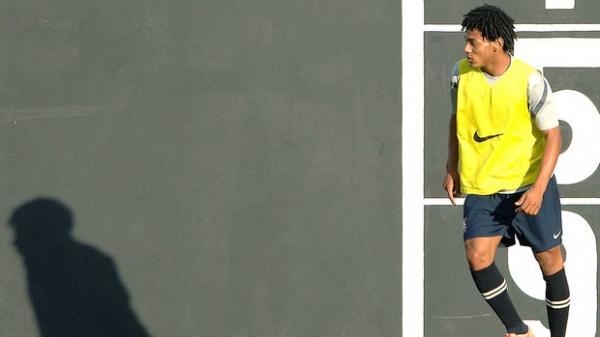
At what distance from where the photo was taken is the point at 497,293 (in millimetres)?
7328

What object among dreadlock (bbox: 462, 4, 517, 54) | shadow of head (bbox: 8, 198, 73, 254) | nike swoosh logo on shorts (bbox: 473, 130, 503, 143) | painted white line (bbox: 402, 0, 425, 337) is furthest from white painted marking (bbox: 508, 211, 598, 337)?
shadow of head (bbox: 8, 198, 73, 254)

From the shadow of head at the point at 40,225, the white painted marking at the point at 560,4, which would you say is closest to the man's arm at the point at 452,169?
the white painted marking at the point at 560,4

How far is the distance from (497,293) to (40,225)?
3032mm

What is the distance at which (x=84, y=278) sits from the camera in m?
8.79

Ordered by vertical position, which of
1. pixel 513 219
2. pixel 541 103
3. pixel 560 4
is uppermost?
pixel 560 4

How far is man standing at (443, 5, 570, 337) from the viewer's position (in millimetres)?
7000

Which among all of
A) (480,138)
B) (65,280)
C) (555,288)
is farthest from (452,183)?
(65,280)

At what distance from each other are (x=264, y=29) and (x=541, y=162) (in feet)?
7.28

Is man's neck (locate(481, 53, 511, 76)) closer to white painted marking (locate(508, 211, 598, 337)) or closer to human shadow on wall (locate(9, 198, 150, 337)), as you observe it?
white painted marking (locate(508, 211, 598, 337))

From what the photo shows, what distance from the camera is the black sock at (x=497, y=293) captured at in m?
7.29

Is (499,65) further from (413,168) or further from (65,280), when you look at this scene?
(65,280)

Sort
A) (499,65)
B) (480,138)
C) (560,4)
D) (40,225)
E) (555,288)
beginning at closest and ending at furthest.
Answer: (499,65) → (480,138) → (555,288) → (560,4) → (40,225)

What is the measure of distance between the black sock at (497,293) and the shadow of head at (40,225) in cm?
278

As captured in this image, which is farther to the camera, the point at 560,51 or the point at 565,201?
the point at 565,201
